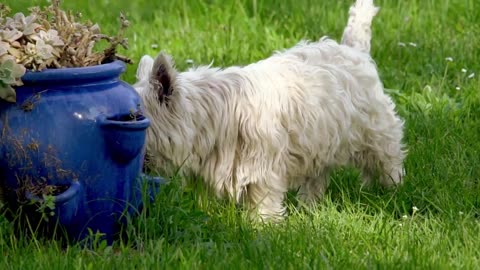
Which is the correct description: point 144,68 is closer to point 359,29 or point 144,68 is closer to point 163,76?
point 163,76

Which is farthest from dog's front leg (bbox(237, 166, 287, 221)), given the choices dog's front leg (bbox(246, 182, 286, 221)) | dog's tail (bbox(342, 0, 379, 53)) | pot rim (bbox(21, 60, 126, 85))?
dog's tail (bbox(342, 0, 379, 53))

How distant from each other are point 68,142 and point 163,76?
0.80 m

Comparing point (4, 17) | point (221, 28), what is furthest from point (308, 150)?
point (221, 28)

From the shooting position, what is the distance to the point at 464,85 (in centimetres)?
696

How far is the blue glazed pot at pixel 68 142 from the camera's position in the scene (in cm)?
374

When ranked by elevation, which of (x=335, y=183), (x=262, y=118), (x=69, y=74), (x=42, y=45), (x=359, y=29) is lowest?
(x=335, y=183)

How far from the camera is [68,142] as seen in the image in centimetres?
375

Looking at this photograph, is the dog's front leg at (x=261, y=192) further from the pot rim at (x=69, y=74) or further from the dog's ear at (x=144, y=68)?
the pot rim at (x=69, y=74)

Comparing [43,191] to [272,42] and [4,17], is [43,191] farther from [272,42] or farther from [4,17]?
[272,42]

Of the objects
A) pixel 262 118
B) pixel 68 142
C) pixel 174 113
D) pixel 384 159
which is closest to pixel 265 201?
pixel 262 118

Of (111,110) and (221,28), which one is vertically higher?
(111,110)

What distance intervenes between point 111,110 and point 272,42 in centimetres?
395

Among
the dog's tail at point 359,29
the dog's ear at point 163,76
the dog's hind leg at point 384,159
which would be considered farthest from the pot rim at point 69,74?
the dog's tail at point 359,29

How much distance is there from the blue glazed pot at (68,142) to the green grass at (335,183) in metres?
0.18
